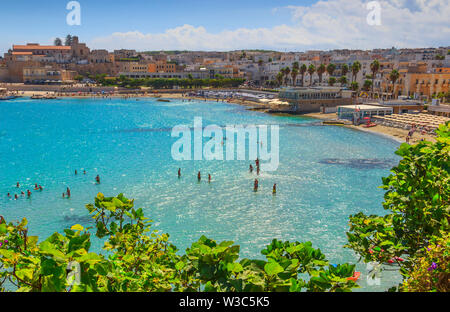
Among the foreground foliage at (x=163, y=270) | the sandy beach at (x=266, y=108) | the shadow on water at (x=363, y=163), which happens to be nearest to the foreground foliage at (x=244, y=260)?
the foreground foliage at (x=163, y=270)

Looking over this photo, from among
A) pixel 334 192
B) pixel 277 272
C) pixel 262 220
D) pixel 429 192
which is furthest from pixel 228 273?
pixel 334 192

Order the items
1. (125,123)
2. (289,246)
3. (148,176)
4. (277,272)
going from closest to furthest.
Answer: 1. (277,272)
2. (289,246)
3. (148,176)
4. (125,123)

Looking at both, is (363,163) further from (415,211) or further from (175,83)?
(175,83)

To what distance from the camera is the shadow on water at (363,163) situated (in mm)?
36250

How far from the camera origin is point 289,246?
21.5ft

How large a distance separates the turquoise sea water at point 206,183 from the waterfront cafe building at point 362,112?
5.34 m

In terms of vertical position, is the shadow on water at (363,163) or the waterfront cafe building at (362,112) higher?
the waterfront cafe building at (362,112)

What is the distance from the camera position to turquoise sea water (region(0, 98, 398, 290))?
2230 cm

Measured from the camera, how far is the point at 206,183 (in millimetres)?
31172

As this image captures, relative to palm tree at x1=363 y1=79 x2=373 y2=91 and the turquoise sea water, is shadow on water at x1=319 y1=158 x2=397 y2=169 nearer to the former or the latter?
the turquoise sea water

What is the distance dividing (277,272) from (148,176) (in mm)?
29145

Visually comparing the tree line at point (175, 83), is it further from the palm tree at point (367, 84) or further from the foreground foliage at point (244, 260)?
the foreground foliage at point (244, 260)
